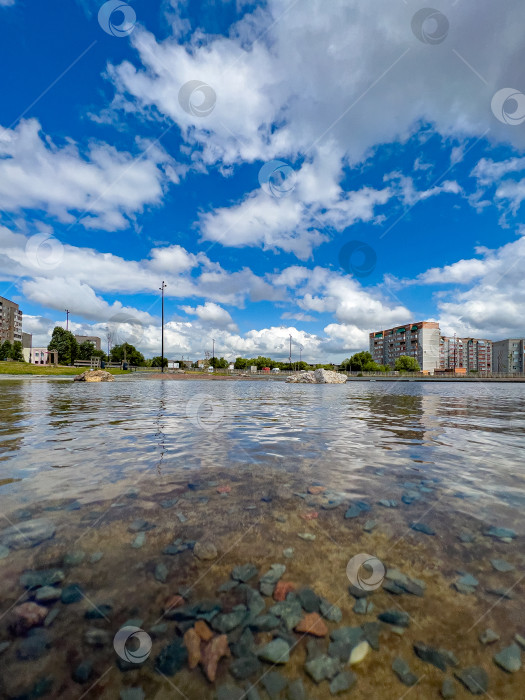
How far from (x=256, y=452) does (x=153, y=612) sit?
429cm

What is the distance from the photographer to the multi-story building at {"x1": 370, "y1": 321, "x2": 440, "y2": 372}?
155m

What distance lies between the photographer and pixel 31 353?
547 ft

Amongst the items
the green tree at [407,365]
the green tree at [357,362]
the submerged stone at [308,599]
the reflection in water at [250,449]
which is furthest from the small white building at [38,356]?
the submerged stone at [308,599]

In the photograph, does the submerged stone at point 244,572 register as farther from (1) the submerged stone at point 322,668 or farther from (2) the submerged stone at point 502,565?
(2) the submerged stone at point 502,565

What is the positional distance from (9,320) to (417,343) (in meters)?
194

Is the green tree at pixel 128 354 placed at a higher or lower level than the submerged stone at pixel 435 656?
higher

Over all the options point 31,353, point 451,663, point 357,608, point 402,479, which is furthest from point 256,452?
point 31,353

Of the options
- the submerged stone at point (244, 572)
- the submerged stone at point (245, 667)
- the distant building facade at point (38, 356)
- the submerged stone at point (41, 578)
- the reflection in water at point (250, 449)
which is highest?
the distant building facade at point (38, 356)

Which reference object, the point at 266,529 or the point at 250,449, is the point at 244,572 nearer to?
the point at 266,529

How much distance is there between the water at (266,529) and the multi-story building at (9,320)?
172 m

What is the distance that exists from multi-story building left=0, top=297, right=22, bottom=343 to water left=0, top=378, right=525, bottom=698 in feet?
564

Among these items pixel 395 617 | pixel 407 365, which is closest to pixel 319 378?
pixel 395 617

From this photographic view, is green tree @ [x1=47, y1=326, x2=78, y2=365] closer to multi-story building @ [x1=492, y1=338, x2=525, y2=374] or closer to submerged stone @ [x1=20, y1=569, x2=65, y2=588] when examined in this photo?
submerged stone @ [x1=20, y1=569, x2=65, y2=588]

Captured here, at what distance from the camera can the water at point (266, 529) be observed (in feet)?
6.04
